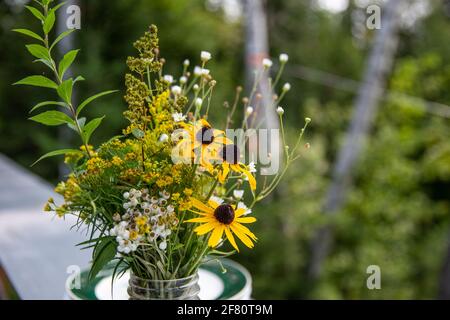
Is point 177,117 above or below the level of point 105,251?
above

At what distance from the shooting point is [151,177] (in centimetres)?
69

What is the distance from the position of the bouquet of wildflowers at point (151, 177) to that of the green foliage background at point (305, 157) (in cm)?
383

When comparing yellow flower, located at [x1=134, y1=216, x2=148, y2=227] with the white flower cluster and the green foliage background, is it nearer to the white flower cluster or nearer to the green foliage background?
the white flower cluster

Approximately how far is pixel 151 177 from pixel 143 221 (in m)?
0.06

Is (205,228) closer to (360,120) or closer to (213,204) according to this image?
(213,204)

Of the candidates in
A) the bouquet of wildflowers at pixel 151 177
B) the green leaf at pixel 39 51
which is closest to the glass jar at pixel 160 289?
the bouquet of wildflowers at pixel 151 177

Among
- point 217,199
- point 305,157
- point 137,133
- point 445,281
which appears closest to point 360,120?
point 305,157

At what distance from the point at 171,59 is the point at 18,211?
3089 millimetres

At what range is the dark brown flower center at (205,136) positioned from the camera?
2.26 ft

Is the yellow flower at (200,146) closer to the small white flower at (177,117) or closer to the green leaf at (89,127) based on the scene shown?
the small white flower at (177,117)

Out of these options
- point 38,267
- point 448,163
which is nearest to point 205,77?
point 38,267

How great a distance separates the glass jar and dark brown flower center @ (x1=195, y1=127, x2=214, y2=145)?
0.22 metres

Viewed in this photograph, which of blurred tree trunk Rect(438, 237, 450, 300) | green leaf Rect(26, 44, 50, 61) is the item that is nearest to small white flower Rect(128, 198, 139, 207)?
green leaf Rect(26, 44, 50, 61)
